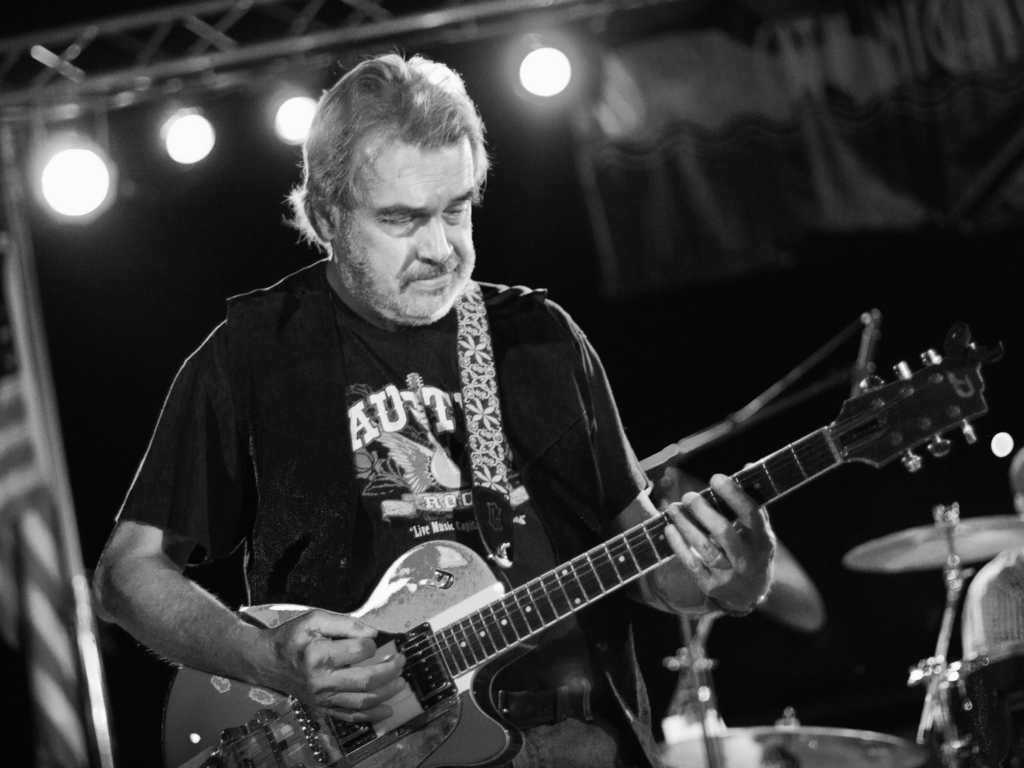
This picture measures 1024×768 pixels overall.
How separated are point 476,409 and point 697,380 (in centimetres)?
247

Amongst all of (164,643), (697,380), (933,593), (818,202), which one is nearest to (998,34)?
(818,202)

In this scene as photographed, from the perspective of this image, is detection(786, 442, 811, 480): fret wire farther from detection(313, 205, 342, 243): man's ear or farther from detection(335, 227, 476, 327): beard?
detection(313, 205, 342, 243): man's ear

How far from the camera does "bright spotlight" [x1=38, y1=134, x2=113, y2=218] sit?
175 inches

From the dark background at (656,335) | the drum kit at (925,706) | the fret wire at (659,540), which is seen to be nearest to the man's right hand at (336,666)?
the fret wire at (659,540)

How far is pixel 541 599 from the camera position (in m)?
2.41

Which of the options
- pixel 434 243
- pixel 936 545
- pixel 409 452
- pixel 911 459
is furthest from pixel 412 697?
pixel 936 545

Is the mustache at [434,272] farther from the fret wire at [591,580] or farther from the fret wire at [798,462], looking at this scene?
the fret wire at [798,462]

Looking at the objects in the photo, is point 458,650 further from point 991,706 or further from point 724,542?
point 991,706

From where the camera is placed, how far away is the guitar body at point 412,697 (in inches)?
90.9

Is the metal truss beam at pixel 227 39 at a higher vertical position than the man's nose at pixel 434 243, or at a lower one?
higher

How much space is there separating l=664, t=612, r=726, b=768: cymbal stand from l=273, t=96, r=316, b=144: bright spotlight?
2.30 m

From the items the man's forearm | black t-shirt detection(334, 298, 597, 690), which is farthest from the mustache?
the man's forearm

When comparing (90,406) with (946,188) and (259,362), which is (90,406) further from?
(946,188)

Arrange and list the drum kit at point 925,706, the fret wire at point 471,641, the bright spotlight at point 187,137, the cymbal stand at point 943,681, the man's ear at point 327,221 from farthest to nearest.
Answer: the bright spotlight at point 187,137 < the cymbal stand at point 943,681 < the drum kit at point 925,706 < the man's ear at point 327,221 < the fret wire at point 471,641
